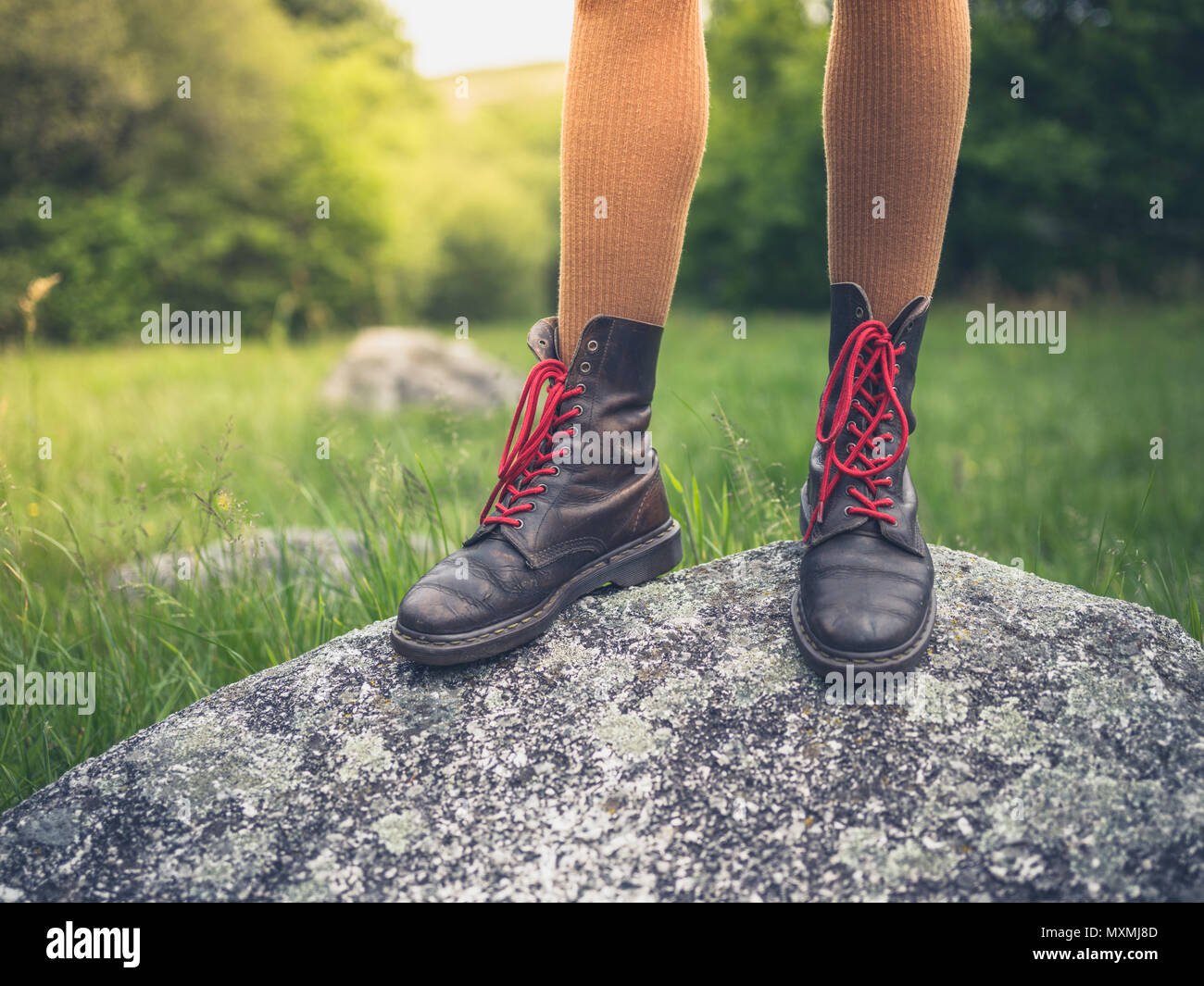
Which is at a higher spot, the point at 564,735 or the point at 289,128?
the point at 289,128

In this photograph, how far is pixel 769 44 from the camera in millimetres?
16484

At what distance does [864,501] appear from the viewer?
1347 millimetres

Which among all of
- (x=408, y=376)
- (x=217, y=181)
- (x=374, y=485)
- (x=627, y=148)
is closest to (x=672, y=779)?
(x=627, y=148)

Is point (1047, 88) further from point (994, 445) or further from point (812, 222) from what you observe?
point (994, 445)

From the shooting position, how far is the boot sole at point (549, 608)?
49.9 inches

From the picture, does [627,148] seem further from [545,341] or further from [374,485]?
[374,485]

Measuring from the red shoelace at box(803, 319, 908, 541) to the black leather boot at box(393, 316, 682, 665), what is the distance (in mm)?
304

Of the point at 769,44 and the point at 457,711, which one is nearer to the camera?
the point at 457,711

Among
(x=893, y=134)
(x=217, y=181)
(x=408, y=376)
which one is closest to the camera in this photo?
(x=893, y=134)

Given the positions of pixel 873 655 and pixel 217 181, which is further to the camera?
pixel 217 181

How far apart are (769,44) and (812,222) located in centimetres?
472

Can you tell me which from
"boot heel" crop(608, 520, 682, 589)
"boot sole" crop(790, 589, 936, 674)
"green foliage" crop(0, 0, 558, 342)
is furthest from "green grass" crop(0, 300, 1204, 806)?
"green foliage" crop(0, 0, 558, 342)

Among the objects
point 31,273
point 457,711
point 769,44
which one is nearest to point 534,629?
point 457,711

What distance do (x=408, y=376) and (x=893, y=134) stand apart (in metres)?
5.03
